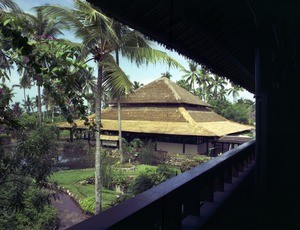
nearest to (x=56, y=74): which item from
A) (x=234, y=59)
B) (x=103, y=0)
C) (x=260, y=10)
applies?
(x=103, y=0)

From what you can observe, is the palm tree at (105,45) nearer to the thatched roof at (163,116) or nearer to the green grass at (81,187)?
the green grass at (81,187)

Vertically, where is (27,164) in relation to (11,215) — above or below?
above

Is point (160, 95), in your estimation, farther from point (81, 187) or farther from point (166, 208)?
point (166, 208)

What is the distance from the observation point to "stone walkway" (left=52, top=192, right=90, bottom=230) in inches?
448

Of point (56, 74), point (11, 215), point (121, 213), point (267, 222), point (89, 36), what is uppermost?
point (89, 36)

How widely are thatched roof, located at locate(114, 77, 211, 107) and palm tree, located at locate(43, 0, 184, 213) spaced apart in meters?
15.8

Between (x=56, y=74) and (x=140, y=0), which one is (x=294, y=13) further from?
(x=56, y=74)

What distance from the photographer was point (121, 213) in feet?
3.99

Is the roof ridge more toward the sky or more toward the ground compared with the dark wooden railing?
more toward the sky

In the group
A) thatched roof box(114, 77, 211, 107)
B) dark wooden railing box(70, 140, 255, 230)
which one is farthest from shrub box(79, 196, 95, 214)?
thatched roof box(114, 77, 211, 107)

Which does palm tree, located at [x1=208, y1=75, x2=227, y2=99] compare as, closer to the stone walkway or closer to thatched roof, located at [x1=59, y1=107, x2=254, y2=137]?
thatched roof, located at [x1=59, y1=107, x2=254, y2=137]

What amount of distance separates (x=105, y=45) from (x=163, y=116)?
1576 centimetres

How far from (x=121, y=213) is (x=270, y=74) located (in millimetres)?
2708

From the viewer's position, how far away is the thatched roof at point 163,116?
24.8 meters
